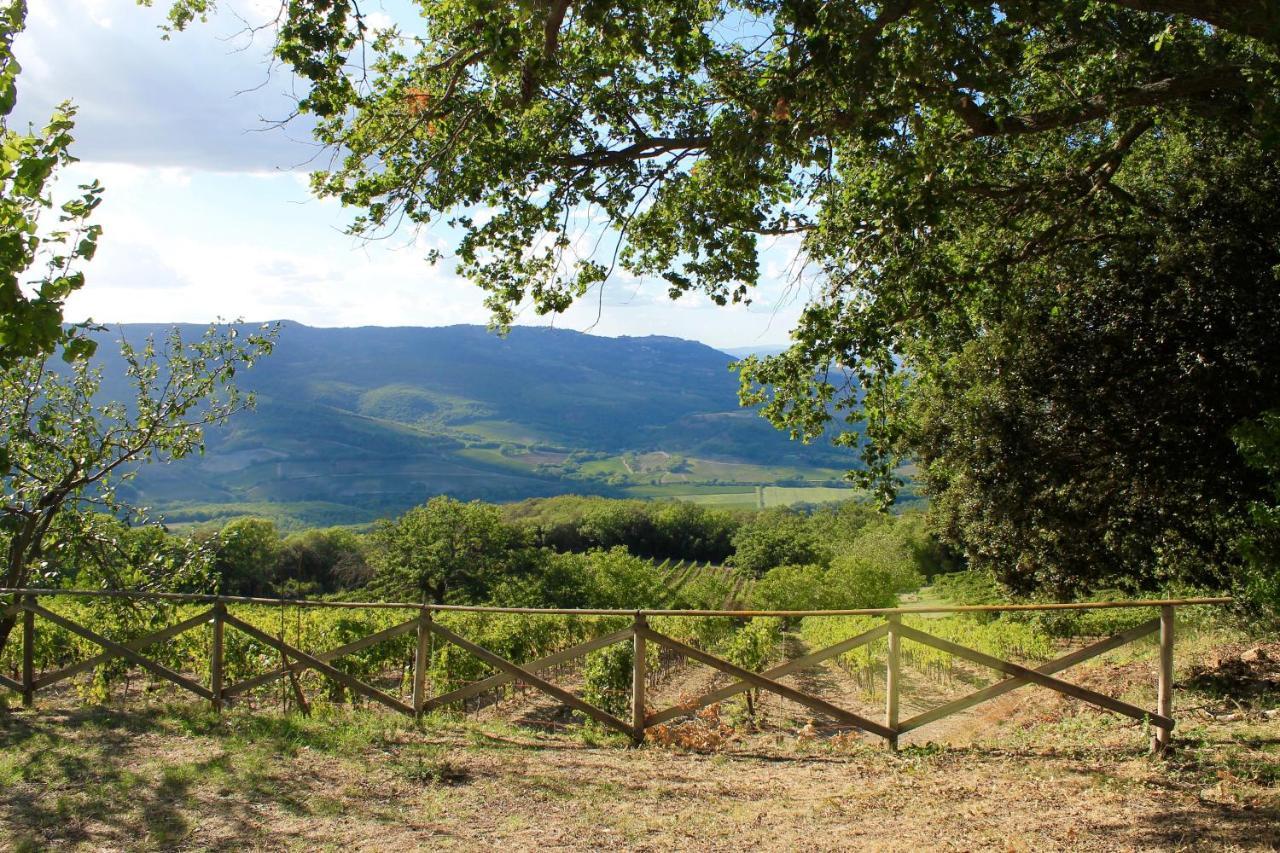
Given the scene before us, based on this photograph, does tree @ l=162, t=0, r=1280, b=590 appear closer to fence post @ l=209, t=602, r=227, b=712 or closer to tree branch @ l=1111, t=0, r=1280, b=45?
tree branch @ l=1111, t=0, r=1280, b=45

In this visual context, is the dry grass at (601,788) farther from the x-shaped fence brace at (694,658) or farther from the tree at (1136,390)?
the tree at (1136,390)

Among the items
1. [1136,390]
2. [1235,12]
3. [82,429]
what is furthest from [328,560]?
[1235,12]

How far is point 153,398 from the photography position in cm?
1132

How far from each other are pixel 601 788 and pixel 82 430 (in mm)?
8136

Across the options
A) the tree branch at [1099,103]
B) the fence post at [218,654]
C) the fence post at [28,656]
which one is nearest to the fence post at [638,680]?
the fence post at [218,654]

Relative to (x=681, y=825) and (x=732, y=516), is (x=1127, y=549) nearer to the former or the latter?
(x=681, y=825)

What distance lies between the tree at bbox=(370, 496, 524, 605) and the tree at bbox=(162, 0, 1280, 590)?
41.4m

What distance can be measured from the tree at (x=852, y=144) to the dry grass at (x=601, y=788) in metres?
3.73

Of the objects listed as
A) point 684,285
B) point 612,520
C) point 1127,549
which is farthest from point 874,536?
point 684,285

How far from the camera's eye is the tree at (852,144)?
21.1 feet

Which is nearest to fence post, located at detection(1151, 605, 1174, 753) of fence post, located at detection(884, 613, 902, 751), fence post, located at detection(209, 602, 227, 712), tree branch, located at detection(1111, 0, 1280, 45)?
fence post, located at detection(884, 613, 902, 751)

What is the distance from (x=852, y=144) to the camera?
780 centimetres

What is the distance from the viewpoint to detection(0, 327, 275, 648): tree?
9906 mm

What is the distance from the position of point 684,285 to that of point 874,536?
190ft
